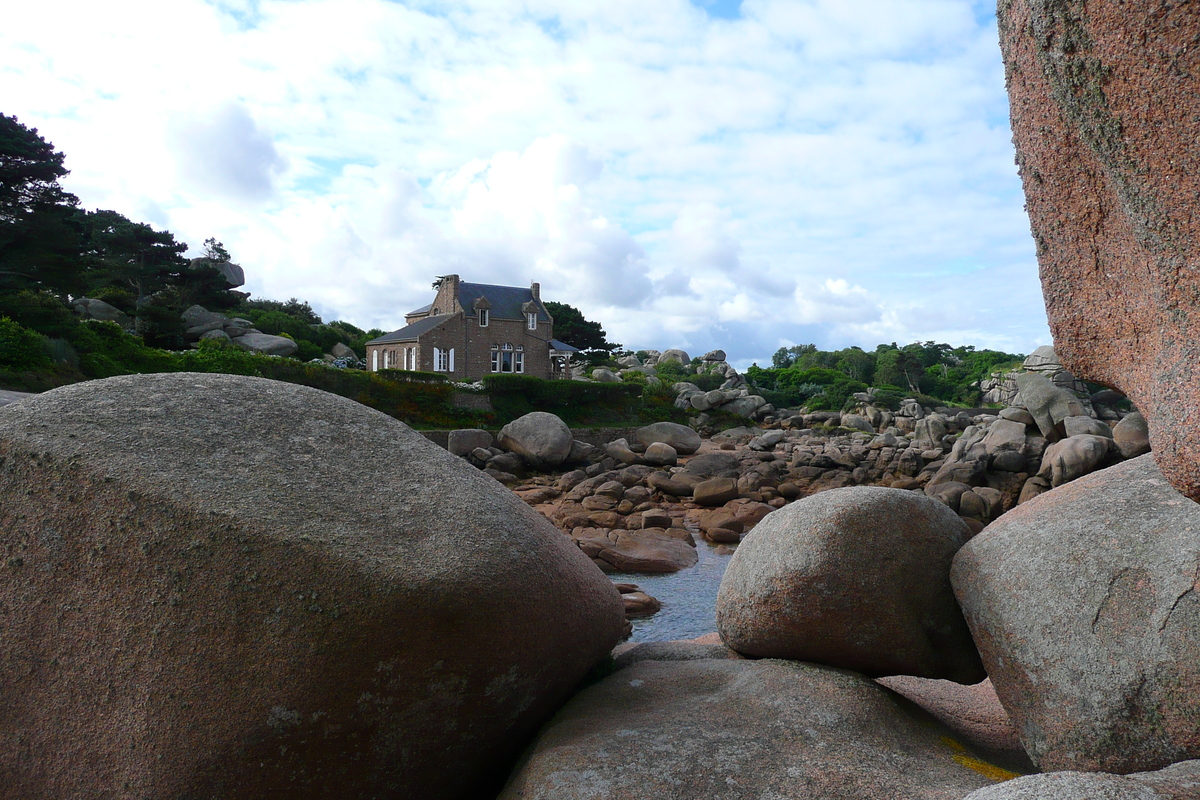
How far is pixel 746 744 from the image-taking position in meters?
3.65

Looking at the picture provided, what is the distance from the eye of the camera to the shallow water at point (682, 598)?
10318 mm

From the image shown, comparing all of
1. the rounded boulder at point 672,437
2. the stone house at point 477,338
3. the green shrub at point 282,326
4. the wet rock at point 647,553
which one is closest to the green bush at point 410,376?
the rounded boulder at point 672,437

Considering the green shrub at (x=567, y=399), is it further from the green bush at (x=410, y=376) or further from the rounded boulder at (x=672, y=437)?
the rounded boulder at (x=672, y=437)

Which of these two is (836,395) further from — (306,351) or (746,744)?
(746,744)

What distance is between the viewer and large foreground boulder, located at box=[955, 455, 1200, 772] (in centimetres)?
321

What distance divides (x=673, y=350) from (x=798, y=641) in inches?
2504

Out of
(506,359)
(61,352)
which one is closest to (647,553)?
(61,352)

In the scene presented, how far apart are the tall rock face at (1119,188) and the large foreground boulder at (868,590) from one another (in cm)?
208

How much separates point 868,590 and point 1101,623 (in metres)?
1.21

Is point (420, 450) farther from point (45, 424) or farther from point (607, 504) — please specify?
point (607, 504)

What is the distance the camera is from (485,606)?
339 cm

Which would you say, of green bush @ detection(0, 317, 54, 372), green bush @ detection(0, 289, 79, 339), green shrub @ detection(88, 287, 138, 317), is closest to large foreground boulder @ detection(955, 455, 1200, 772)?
green bush @ detection(0, 317, 54, 372)

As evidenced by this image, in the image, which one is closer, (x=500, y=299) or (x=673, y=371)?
(x=500, y=299)

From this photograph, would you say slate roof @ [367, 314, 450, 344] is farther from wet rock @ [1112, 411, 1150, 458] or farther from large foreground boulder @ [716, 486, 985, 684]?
large foreground boulder @ [716, 486, 985, 684]
